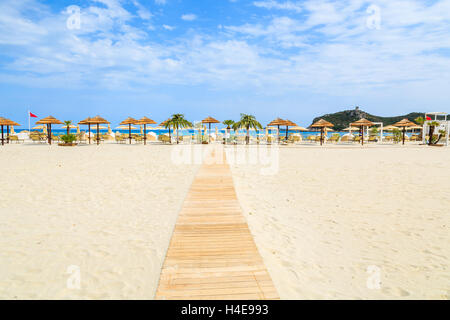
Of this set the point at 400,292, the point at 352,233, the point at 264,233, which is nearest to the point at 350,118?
the point at 352,233

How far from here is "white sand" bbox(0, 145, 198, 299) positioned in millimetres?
2785

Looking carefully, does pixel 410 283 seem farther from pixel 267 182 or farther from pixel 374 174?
pixel 374 174

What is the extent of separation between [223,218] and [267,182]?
3.68 metres

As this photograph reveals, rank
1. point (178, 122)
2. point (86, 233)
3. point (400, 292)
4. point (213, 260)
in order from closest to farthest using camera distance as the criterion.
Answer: point (400, 292) → point (213, 260) → point (86, 233) → point (178, 122)

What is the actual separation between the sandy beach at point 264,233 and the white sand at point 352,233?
0.06 ft

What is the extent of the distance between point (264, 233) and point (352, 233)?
139cm

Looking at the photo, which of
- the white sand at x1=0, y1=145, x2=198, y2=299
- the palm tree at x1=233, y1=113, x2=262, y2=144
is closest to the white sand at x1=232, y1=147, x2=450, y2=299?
the white sand at x1=0, y1=145, x2=198, y2=299

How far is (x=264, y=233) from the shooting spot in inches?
167

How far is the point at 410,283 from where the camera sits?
2.91 meters

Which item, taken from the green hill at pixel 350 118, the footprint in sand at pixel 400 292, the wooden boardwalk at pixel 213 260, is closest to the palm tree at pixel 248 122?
the wooden boardwalk at pixel 213 260

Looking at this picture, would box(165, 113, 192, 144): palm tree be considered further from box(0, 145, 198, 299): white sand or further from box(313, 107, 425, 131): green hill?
box(313, 107, 425, 131): green hill

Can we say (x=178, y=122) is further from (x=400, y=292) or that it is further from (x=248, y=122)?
(x=400, y=292)
